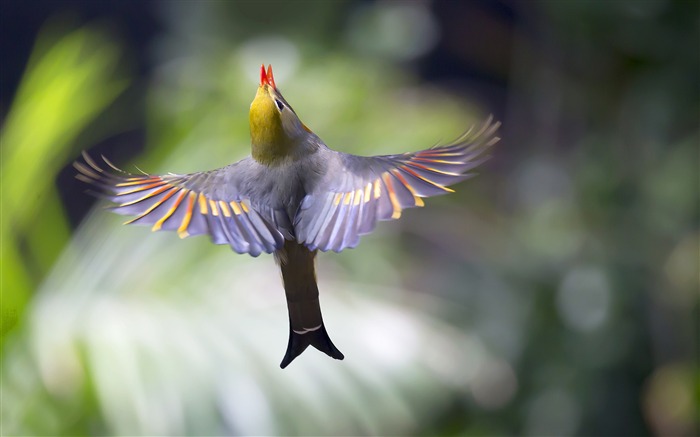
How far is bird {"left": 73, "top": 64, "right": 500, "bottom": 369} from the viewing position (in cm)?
19

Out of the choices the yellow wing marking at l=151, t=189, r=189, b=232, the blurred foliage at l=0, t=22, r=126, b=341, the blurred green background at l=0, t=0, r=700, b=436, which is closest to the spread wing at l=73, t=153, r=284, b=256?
the yellow wing marking at l=151, t=189, r=189, b=232

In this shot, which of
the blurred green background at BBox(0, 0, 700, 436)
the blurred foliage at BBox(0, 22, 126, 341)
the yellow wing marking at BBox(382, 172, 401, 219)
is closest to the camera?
the yellow wing marking at BBox(382, 172, 401, 219)

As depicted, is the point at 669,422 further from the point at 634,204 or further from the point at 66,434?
the point at 66,434

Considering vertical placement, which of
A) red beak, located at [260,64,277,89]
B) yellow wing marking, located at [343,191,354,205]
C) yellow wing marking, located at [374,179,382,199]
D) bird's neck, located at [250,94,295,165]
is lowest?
yellow wing marking, located at [343,191,354,205]

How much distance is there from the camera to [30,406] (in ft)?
3.11

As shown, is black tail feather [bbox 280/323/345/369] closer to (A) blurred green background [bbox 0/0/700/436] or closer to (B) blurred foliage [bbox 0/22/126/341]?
(B) blurred foliage [bbox 0/22/126/341]

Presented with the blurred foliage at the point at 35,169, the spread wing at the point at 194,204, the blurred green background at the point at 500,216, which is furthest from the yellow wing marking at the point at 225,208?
the blurred green background at the point at 500,216

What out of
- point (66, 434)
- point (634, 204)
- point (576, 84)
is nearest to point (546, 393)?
point (634, 204)

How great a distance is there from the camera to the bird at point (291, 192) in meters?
0.19

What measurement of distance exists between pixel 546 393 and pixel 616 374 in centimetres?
15

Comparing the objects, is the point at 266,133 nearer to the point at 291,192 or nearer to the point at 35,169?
the point at 291,192

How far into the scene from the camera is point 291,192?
0.20m

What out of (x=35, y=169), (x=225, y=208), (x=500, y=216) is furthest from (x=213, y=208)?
(x=500, y=216)

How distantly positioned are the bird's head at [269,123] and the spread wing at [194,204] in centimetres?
1
